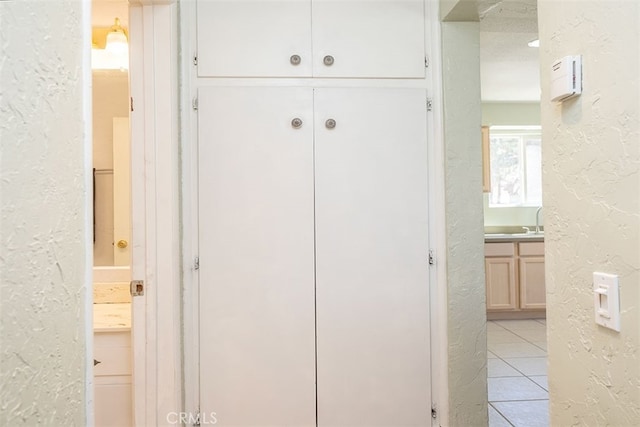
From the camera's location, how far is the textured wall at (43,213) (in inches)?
21.0

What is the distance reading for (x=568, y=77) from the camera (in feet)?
3.08

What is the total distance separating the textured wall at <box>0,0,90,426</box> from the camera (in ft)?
1.75

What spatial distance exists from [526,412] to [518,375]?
588 millimetres

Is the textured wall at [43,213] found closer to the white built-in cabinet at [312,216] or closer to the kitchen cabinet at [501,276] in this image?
the white built-in cabinet at [312,216]

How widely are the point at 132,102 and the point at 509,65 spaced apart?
3263 mm

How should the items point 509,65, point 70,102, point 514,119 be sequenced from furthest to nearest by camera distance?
point 514,119 → point 509,65 → point 70,102

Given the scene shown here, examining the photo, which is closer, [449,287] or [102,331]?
[102,331]

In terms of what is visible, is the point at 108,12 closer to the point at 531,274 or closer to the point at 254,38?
the point at 254,38

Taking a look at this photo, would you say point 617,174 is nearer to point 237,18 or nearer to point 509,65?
point 237,18

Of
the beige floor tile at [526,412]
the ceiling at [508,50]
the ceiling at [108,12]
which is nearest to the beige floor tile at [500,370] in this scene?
the beige floor tile at [526,412]

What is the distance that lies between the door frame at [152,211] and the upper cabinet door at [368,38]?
2.14 feet

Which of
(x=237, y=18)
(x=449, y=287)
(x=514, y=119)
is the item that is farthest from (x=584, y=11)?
(x=514, y=119)

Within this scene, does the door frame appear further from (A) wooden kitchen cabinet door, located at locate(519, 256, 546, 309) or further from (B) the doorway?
(A) wooden kitchen cabinet door, located at locate(519, 256, 546, 309)

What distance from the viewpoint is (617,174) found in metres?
0.83
